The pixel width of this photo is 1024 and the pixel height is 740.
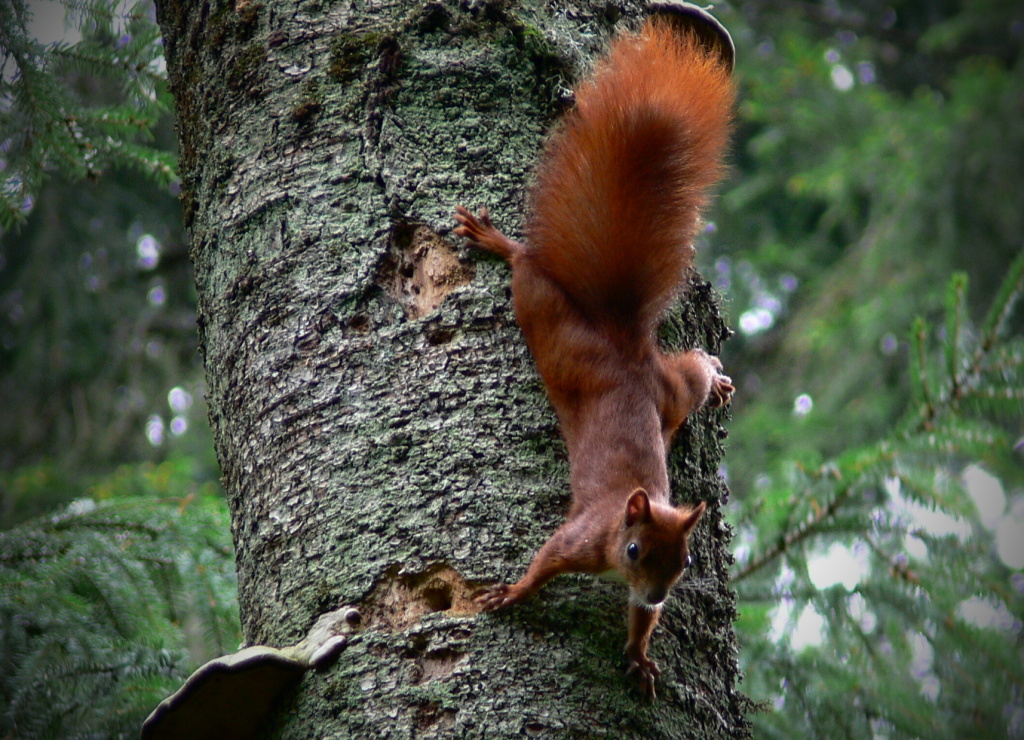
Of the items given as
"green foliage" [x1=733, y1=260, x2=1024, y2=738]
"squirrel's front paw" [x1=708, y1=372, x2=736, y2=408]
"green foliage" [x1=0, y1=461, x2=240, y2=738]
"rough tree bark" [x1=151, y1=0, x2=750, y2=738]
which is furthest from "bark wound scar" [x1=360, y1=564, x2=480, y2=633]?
"green foliage" [x1=733, y1=260, x2=1024, y2=738]

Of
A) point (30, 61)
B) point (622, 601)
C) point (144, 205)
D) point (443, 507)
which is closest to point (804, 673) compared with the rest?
point (622, 601)

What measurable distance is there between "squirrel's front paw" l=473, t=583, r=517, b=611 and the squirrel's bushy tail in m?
0.55

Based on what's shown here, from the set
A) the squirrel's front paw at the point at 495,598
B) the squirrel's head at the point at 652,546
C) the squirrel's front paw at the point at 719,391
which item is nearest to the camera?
the squirrel's front paw at the point at 495,598

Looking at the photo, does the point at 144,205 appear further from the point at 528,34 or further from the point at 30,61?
the point at 528,34

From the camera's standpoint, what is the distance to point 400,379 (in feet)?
4.97

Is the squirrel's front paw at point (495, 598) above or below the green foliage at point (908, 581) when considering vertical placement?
above

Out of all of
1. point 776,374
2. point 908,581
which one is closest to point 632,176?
point 908,581

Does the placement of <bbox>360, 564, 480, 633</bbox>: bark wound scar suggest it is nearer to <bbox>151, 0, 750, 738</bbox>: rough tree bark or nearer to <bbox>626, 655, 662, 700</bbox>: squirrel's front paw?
<bbox>151, 0, 750, 738</bbox>: rough tree bark

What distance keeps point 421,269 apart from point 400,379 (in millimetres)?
227

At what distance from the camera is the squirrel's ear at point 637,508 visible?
1.58m

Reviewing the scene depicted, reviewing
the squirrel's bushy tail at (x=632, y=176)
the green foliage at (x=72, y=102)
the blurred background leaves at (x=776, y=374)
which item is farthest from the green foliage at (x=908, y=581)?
the green foliage at (x=72, y=102)

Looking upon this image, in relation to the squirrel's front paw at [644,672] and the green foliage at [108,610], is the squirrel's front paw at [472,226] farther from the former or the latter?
the green foliage at [108,610]

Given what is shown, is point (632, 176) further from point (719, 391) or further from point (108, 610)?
point (108, 610)

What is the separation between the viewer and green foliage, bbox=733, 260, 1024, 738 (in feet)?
7.35
